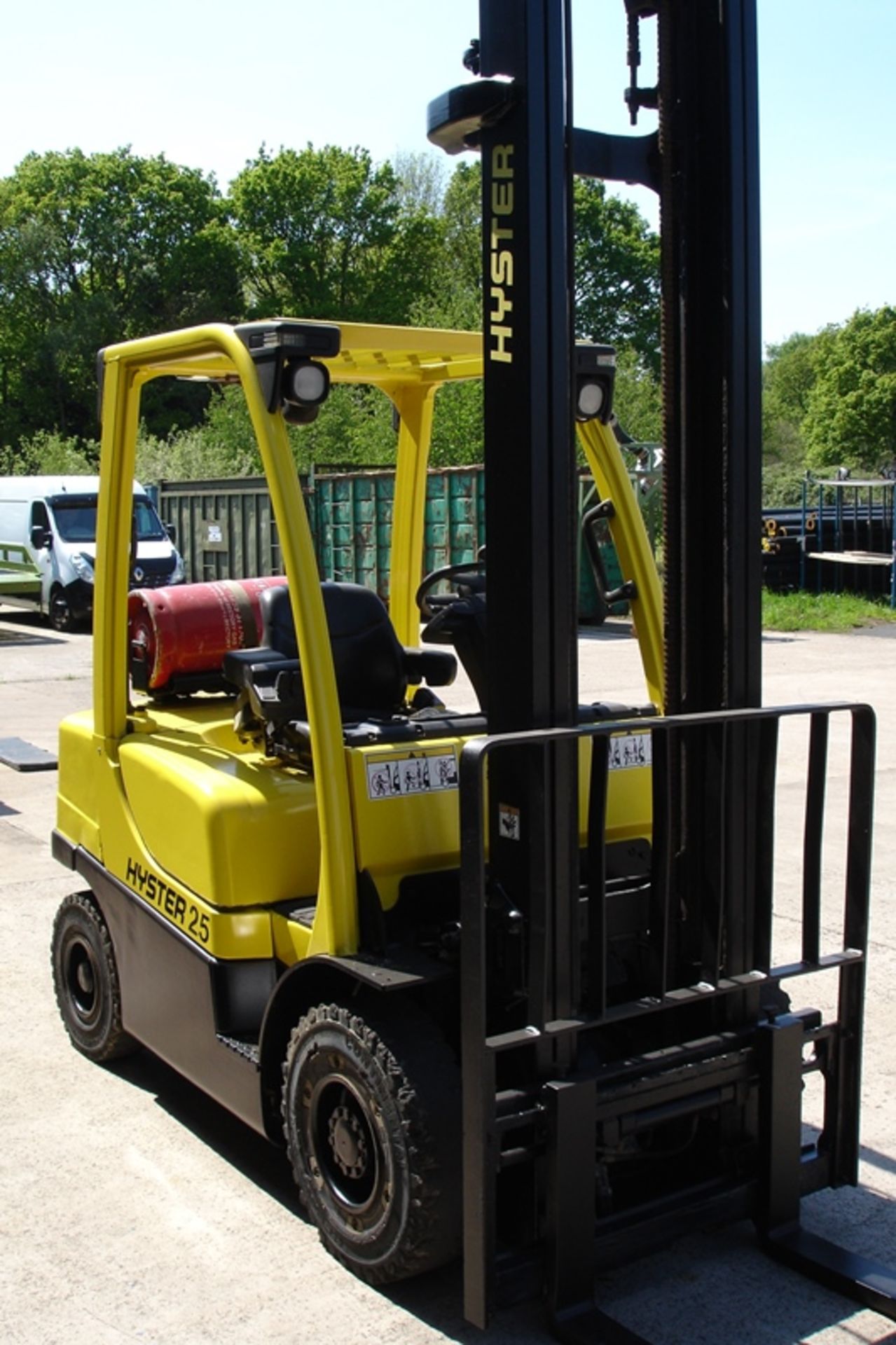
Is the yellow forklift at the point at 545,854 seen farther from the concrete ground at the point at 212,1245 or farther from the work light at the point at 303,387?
the concrete ground at the point at 212,1245

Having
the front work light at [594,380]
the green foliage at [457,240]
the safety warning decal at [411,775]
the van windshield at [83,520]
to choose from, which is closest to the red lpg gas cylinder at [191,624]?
the safety warning decal at [411,775]

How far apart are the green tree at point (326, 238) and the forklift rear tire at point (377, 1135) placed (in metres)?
54.9

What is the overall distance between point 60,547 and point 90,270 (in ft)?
127

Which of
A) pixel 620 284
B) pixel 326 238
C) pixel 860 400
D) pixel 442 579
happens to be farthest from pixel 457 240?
pixel 442 579

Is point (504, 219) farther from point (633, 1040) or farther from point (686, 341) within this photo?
point (633, 1040)

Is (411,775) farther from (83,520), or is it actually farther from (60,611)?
(83,520)

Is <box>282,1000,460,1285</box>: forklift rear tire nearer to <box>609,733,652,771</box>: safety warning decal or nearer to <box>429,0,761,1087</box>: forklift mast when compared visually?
<box>429,0,761,1087</box>: forklift mast

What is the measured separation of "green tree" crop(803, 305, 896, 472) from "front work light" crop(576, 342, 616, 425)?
60.2 m

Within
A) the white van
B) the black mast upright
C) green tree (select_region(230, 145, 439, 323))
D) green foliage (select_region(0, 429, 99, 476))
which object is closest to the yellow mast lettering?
the black mast upright

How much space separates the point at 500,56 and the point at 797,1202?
2.74 m

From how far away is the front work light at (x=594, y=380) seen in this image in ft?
12.8

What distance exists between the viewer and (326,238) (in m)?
57.1

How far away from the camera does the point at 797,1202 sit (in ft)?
11.5

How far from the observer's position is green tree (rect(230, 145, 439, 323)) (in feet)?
185
